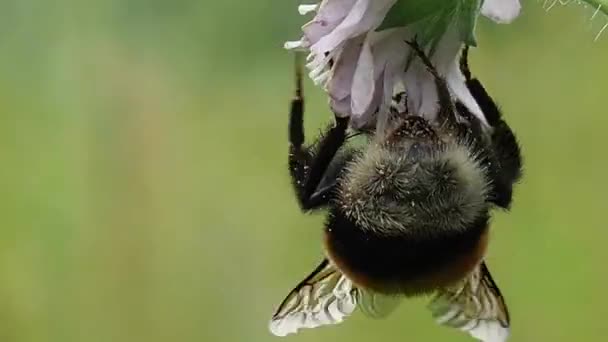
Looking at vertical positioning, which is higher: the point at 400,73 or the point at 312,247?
the point at 400,73

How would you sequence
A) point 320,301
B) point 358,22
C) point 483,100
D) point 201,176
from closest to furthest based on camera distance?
point 358,22 → point 483,100 → point 320,301 → point 201,176

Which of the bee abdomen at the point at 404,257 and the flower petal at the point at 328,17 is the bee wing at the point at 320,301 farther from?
the flower petal at the point at 328,17

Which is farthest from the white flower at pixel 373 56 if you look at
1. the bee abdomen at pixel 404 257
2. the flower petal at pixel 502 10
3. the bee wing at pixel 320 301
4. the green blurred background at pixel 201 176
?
the green blurred background at pixel 201 176

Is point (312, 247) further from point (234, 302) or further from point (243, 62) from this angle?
point (243, 62)

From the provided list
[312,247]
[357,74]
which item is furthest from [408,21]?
[312,247]

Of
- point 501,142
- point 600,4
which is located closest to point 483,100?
point 501,142

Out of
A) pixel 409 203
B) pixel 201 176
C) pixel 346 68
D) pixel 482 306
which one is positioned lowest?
pixel 201 176

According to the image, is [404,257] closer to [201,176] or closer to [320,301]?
[320,301]
